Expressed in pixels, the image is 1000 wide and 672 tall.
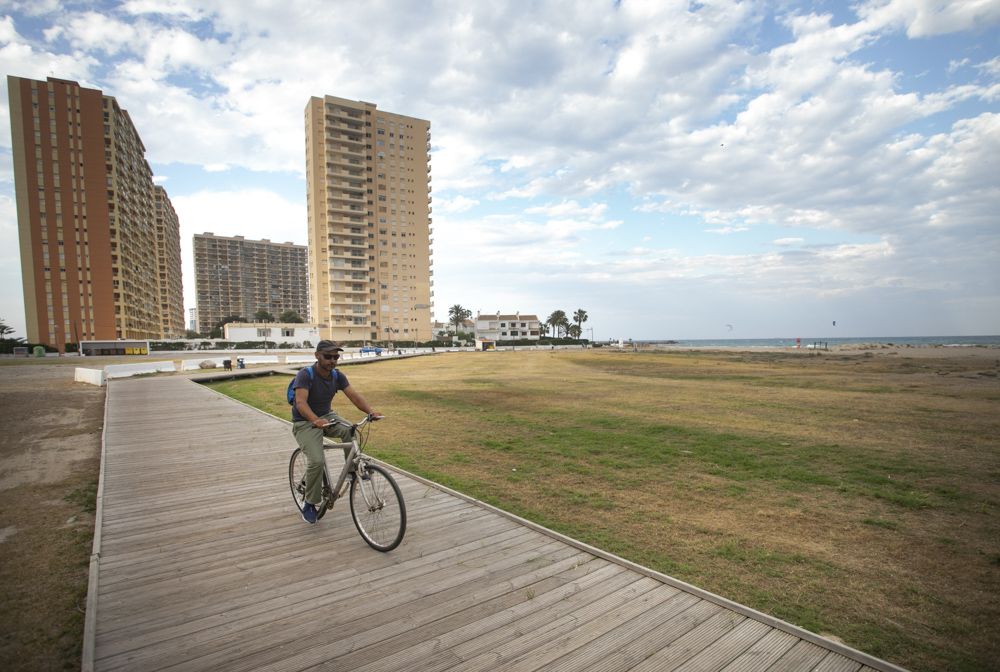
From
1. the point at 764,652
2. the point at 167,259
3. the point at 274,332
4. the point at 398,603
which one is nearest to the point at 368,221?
the point at 274,332

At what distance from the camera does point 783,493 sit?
22.6 feet

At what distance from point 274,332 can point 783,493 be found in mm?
94698

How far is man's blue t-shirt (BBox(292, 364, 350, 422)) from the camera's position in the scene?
4.78 m

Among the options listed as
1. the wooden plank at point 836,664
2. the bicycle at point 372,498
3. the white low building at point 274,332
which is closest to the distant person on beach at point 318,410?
the bicycle at point 372,498

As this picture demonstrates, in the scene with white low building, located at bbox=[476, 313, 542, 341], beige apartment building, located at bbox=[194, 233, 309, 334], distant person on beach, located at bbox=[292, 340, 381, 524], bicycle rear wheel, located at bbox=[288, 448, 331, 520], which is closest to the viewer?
distant person on beach, located at bbox=[292, 340, 381, 524]

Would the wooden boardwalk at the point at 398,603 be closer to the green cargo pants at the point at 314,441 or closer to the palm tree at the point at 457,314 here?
the green cargo pants at the point at 314,441

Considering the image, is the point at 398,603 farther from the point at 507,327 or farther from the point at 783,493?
the point at 507,327

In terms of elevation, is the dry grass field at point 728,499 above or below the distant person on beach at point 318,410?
below

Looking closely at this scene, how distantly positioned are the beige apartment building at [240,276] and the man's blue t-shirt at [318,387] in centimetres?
15837

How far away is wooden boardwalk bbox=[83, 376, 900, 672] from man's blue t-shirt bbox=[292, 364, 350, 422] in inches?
53.4

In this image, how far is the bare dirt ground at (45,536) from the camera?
135 inches

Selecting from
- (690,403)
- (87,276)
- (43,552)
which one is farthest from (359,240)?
(43,552)

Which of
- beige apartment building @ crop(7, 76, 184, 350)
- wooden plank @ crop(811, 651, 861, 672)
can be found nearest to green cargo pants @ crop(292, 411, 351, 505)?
wooden plank @ crop(811, 651, 861, 672)

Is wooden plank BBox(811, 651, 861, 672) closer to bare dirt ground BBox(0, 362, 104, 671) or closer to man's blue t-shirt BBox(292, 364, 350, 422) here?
man's blue t-shirt BBox(292, 364, 350, 422)
